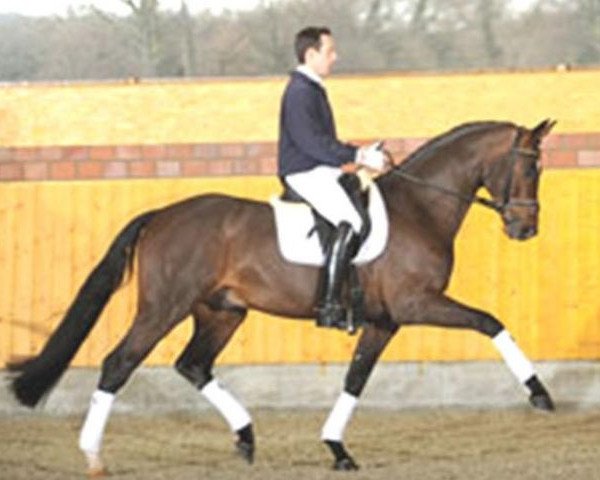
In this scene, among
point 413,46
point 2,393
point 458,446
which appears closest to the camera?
point 458,446

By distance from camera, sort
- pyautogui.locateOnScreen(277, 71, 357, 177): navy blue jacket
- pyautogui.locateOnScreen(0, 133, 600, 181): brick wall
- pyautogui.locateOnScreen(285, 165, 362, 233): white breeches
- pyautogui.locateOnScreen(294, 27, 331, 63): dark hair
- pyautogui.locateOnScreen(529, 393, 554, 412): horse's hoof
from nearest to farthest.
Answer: pyautogui.locateOnScreen(529, 393, 554, 412): horse's hoof < pyautogui.locateOnScreen(277, 71, 357, 177): navy blue jacket < pyautogui.locateOnScreen(285, 165, 362, 233): white breeches < pyautogui.locateOnScreen(294, 27, 331, 63): dark hair < pyautogui.locateOnScreen(0, 133, 600, 181): brick wall

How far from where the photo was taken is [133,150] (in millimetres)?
10641

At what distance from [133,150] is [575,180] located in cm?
308

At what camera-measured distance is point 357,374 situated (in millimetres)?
7621

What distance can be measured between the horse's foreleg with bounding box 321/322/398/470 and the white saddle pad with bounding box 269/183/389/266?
0.37 metres

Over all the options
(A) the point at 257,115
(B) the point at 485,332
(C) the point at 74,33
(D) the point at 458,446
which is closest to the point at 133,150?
(A) the point at 257,115

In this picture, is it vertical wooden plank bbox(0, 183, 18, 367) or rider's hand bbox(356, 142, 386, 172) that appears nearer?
rider's hand bbox(356, 142, 386, 172)

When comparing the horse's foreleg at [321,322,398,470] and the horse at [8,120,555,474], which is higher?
the horse at [8,120,555,474]

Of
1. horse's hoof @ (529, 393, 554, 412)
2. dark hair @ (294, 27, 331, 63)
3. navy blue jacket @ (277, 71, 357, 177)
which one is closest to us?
horse's hoof @ (529, 393, 554, 412)

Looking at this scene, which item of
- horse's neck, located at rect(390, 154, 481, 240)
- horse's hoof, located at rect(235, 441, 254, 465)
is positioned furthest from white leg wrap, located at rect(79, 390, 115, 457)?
horse's neck, located at rect(390, 154, 481, 240)

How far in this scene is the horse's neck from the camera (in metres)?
7.68

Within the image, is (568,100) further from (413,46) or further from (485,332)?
(485,332)

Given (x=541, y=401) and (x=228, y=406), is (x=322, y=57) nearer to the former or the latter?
(x=228, y=406)

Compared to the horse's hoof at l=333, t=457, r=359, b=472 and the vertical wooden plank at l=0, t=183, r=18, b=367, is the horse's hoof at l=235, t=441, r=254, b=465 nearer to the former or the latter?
the horse's hoof at l=333, t=457, r=359, b=472
